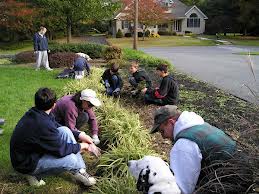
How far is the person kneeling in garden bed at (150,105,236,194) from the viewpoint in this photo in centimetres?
278

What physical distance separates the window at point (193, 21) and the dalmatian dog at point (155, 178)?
58.9 m

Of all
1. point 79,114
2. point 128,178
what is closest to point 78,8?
point 79,114

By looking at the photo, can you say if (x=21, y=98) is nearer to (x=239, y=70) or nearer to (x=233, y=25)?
(x=239, y=70)

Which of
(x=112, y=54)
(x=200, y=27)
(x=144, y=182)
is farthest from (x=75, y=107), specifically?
(x=200, y=27)

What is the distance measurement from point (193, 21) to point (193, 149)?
59665mm

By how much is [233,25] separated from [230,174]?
5506cm

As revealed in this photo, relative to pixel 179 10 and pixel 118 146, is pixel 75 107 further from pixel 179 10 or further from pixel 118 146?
pixel 179 10

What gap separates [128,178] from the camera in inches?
152

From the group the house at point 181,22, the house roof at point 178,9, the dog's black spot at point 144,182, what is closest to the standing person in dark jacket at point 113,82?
the dog's black spot at point 144,182

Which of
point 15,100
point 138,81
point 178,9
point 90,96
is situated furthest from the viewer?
point 178,9

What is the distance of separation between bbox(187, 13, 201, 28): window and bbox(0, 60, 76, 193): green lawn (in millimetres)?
47873

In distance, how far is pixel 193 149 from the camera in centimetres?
278

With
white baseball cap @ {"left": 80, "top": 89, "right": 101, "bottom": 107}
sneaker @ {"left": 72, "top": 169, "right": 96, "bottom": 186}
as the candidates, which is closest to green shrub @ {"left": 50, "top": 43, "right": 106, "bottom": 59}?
white baseball cap @ {"left": 80, "top": 89, "right": 101, "bottom": 107}

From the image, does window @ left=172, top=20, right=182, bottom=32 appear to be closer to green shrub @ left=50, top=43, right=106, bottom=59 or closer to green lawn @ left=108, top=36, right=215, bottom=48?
green lawn @ left=108, top=36, right=215, bottom=48
